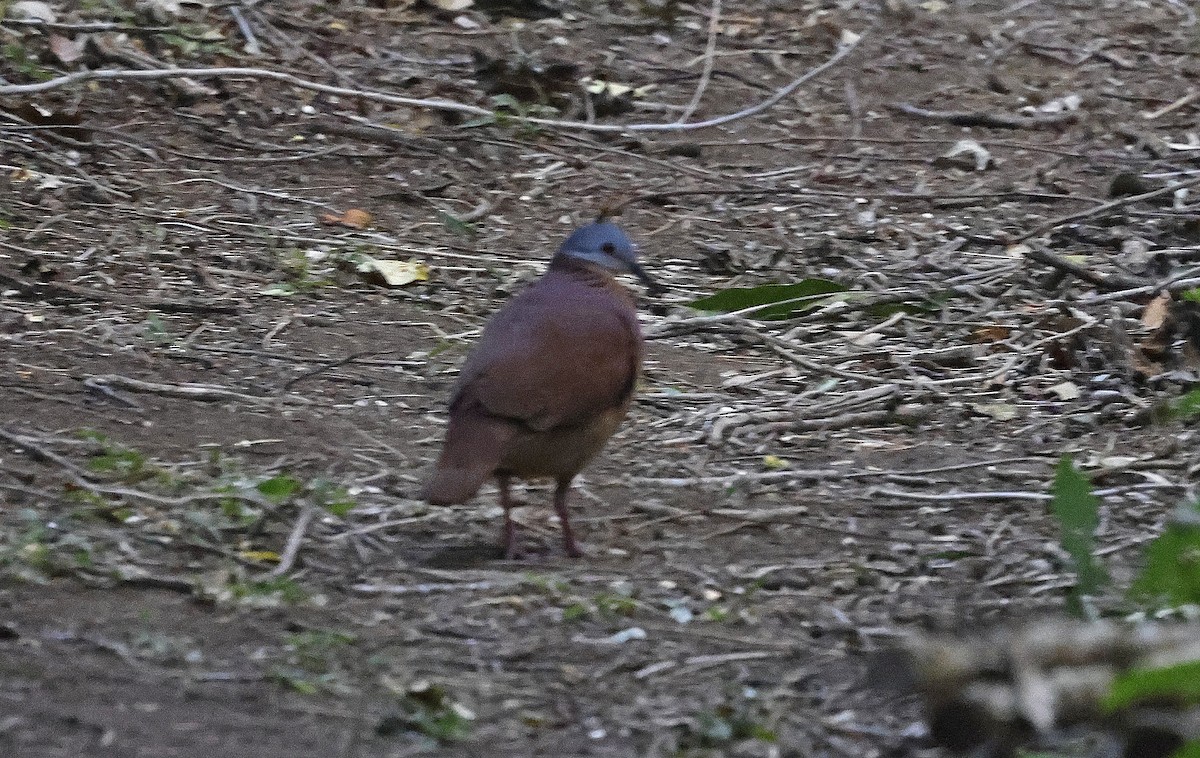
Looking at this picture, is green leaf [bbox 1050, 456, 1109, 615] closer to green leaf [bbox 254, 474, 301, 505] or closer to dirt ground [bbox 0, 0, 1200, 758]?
dirt ground [bbox 0, 0, 1200, 758]

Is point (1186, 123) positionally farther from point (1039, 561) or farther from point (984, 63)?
point (1039, 561)

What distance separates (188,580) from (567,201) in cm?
412

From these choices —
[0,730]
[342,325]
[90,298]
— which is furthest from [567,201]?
[0,730]

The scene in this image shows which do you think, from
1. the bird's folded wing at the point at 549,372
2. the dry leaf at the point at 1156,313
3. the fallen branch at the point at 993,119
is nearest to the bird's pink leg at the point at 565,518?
the bird's folded wing at the point at 549,372

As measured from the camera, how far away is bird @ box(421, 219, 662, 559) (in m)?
4.16

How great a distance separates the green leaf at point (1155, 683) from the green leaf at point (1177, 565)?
680mm

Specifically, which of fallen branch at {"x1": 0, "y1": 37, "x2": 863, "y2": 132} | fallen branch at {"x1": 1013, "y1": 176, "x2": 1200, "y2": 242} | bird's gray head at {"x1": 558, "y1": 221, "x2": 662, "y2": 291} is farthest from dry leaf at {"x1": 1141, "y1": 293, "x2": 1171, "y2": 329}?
fallen branch at {"x1": 0, "y1": 37, "x2": 863, "y2": 132}

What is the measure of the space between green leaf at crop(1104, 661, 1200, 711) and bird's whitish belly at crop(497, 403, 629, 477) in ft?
5.90

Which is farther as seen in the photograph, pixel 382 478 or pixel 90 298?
pixel 90 298

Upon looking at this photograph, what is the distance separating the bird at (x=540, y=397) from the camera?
4.16 meters

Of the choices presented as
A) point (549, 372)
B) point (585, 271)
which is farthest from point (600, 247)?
point (549, 372)

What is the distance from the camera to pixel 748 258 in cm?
716

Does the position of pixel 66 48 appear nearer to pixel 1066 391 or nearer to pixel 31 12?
pixel 31 12

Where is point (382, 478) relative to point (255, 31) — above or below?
below
